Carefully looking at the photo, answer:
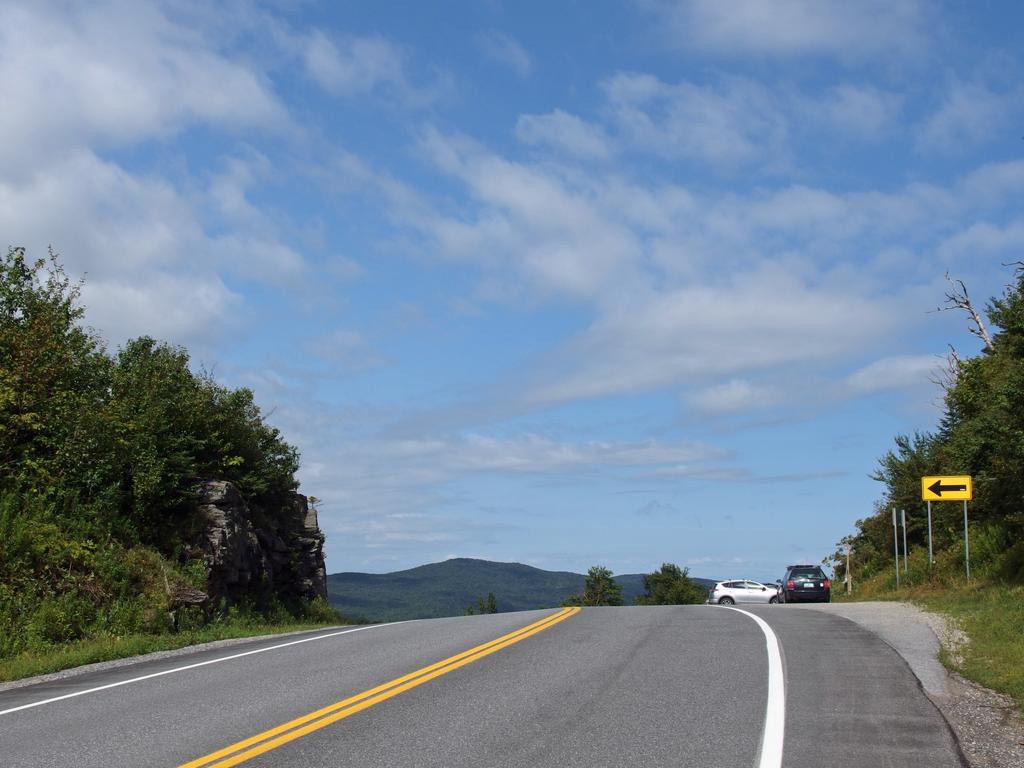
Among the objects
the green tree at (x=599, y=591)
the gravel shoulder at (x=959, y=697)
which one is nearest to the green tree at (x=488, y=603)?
the green tree at (x=599, y=591)

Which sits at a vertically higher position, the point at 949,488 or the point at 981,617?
the point at 949,488

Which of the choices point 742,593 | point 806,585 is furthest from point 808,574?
point 742,593

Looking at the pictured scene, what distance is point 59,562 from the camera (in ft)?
65.1

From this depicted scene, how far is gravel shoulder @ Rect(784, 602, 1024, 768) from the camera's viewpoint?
299 inches

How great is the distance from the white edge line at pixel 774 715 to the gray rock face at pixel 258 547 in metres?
15.9

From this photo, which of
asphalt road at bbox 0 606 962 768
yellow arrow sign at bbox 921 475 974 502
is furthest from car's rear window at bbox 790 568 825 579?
asphalt road at bbox 0 606 962 768

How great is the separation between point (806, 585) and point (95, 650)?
27447 mm

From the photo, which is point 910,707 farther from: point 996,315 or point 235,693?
point 996,315

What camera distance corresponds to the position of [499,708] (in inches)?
355

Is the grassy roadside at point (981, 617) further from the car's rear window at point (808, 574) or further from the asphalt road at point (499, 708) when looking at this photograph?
the car's rear window at point (808, 574)

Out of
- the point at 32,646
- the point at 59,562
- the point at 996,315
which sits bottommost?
the point at 32,646

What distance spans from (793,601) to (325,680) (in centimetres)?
3014

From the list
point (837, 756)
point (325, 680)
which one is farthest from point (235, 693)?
point (837, 756)

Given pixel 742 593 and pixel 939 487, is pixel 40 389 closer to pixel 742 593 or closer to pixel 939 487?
pixel 939 487
